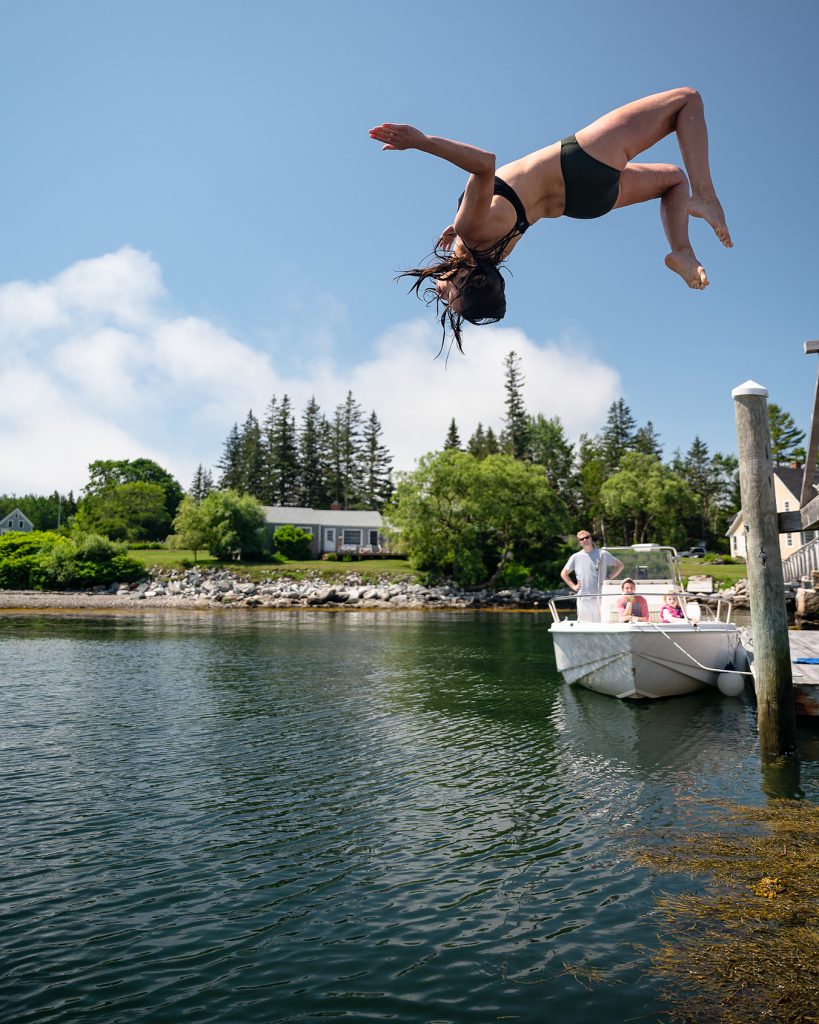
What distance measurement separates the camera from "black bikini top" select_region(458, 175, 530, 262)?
2.74 metres

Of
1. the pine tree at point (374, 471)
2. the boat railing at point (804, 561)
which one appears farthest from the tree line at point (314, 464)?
the boat railing at point (804, 561)

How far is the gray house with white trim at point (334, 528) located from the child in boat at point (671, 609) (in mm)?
58862

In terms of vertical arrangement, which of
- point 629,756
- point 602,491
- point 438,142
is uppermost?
point 602,491

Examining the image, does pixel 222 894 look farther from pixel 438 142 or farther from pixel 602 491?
pixel 602 491

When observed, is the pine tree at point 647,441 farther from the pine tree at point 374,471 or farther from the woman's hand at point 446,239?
the woman's hand at point 446,239

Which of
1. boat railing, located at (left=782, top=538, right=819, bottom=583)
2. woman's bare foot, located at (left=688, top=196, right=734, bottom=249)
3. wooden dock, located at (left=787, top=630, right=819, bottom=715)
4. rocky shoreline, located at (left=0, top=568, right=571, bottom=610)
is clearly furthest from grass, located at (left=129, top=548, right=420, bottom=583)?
woman's bare foot, located at (left=688, top=196, right=734, bottom=249)

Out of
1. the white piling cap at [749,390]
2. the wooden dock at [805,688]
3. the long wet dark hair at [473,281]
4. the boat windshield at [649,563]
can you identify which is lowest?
the wooden dock at [805,688]

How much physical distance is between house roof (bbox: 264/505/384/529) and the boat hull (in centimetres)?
6123

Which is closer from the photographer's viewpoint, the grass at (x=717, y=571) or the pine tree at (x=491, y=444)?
the grass at (x=717, y=571)

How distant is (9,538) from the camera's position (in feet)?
198

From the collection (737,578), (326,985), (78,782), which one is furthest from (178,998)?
(737,578)

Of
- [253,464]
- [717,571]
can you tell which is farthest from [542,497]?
[253,464]

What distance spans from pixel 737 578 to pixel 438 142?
57.3 m

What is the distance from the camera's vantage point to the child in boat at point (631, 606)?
15055 mm
